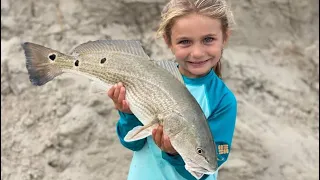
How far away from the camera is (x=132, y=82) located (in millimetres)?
2119

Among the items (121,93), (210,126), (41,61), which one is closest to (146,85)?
(121,93)

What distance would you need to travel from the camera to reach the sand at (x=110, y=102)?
4.04m

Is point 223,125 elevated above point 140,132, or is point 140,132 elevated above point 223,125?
point 140,132

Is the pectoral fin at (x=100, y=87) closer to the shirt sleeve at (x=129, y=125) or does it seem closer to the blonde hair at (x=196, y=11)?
the shirt sleeve at (x=129, y=125)

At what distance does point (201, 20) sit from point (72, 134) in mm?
2046

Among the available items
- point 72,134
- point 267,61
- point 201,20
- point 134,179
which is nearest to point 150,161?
point 134,179

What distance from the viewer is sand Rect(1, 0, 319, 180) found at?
159 inches

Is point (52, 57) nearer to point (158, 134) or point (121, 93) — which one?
A: point (121, 93)

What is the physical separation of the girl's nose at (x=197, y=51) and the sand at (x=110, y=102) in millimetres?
1932

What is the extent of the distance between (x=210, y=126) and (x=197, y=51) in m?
0.30

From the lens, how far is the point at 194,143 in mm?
1925

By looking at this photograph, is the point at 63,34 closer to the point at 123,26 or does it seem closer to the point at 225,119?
the point at 123,26

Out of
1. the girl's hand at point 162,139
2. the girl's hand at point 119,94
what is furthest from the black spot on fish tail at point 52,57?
the girl's hand at point 162,139

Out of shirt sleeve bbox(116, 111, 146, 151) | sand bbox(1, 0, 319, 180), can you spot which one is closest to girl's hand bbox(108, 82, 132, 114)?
shirt sleeve bbox(116, 111, 146, 151)
